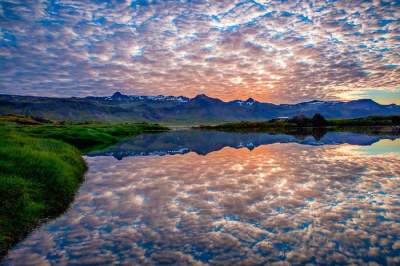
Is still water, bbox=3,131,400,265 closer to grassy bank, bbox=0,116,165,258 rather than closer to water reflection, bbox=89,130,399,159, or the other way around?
grassy bank, bbox=0,116,165,258

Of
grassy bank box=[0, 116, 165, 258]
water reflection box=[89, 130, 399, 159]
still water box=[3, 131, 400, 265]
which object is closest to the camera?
still water box=[3, 131, 400, 265]

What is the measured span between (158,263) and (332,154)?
29.4 meters

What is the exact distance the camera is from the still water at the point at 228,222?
9820 mm

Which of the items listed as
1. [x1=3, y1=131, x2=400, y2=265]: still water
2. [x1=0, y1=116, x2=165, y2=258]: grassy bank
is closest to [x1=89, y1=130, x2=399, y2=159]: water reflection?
[x1=3, y1=131, x2=400, y2=265]: still water

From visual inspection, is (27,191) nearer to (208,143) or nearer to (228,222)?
(228,222)

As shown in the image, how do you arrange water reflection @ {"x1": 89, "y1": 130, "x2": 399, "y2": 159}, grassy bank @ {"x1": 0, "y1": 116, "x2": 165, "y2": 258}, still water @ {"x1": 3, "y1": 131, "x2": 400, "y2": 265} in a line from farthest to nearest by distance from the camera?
water reflection @ {"x1": 89, "y1": 130, "x2": 399, "y2": 159} < grassy bank @ {"x1": 0, "y1": 116, "x2": 165, "y2": 258} < still water @ {"x1": 3, "y1": 131, "x2": 400, "y2": 265}

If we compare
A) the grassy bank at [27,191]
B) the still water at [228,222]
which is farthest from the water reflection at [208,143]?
the grassy bank at [27,191]

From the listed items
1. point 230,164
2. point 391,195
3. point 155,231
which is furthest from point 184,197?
point 230,164

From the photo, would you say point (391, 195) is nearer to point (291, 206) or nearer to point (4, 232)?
point (291, 206)

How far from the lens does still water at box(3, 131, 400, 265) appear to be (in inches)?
387

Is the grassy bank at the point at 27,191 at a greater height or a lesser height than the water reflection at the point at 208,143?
greater

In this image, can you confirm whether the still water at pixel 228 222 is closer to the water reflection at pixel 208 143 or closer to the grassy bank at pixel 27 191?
the grassy bank at pixel 27 191

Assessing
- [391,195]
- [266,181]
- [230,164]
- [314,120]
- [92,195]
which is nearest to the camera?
[391,195]

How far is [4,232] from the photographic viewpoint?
1054cm
